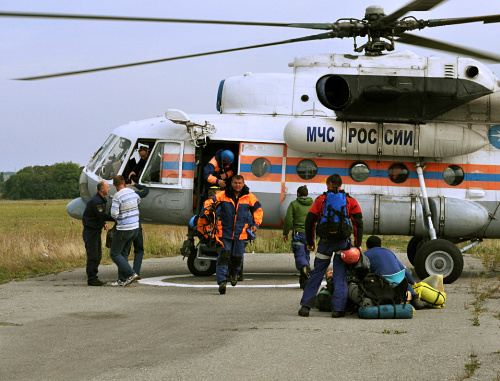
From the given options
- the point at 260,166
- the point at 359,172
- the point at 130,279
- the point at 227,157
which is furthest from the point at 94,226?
the point at 359,172

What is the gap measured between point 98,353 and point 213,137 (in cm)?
771

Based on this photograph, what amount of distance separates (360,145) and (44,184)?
317 feet

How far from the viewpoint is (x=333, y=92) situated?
13430 millimetres

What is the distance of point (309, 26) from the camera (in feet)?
36.2

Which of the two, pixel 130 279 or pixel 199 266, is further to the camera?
pixel 199 266

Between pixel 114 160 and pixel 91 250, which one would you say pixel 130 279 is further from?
pixel 114 160

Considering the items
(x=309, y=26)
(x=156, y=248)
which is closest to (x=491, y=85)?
(x=309, y=26)

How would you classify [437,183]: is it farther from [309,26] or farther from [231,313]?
[231,313]

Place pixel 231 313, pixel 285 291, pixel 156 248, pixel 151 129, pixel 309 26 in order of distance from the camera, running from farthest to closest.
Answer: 1. pixel 156 248
2. pixel 151 129
3. pixel 285 291
4. pixel 309 26
5. pixel 231 313

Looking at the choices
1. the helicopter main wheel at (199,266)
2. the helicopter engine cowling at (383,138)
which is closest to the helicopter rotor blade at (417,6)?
the helicopter engine cowling at (383,138)

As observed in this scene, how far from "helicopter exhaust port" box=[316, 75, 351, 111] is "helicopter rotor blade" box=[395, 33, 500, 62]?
1.81m

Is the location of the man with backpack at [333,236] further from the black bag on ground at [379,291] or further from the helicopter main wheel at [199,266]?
the helicopter main wheel at [199,266]

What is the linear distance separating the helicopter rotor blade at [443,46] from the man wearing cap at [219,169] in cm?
390

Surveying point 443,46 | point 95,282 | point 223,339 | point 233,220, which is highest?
point 443,46
